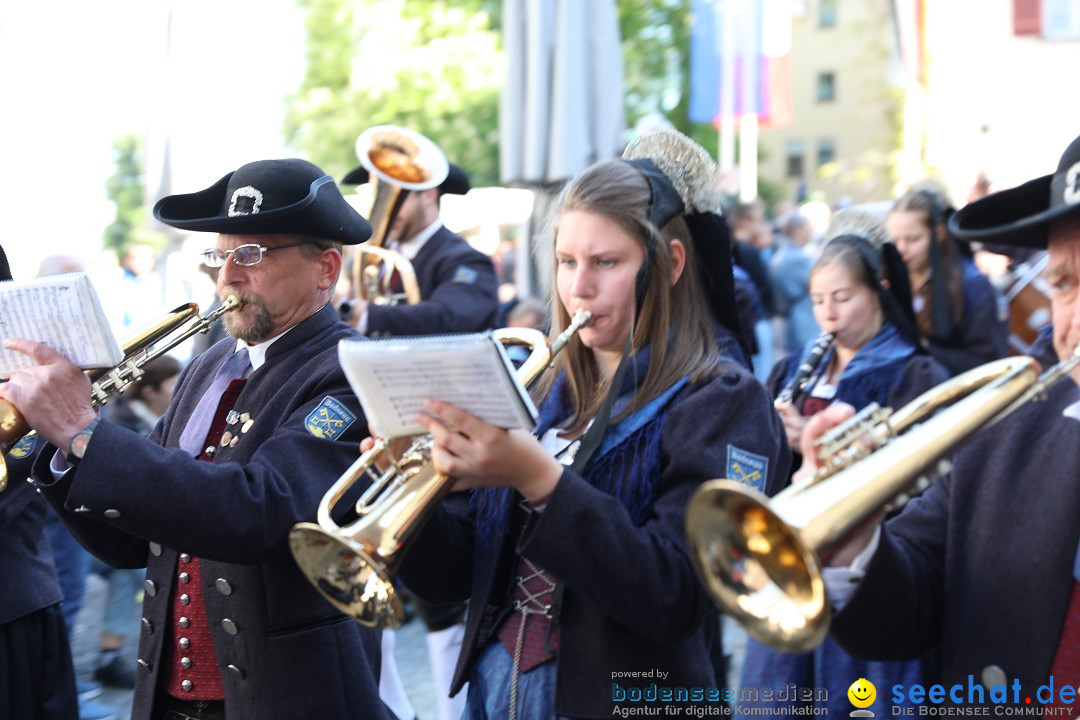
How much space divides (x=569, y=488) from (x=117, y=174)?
51920 millimetres

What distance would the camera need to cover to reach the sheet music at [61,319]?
262 cm

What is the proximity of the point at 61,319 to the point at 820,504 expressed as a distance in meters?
1.70

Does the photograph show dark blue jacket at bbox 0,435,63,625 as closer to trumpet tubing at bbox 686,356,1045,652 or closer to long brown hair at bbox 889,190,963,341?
trumpet tubing at bbox 686,356,1045,652

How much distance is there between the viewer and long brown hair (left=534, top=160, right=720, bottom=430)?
8.71 feet

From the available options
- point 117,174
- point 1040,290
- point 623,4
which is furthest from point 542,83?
point 117,174

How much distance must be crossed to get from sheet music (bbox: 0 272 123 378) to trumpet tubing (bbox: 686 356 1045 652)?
139 cm

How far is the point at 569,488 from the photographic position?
232 centimetres

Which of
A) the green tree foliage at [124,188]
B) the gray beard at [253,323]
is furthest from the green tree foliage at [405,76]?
the green tree foliage at [124,188]

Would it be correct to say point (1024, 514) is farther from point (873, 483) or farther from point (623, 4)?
point (623, 4)

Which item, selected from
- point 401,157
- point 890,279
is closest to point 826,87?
point 401,157

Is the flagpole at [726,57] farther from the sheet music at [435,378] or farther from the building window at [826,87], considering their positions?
the building window at [826,87]

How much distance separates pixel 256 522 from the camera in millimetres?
2670

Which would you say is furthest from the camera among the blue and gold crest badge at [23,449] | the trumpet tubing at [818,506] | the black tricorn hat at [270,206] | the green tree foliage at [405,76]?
the green tree foliage at [405,76]

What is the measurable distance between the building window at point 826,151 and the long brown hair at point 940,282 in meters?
48.4
